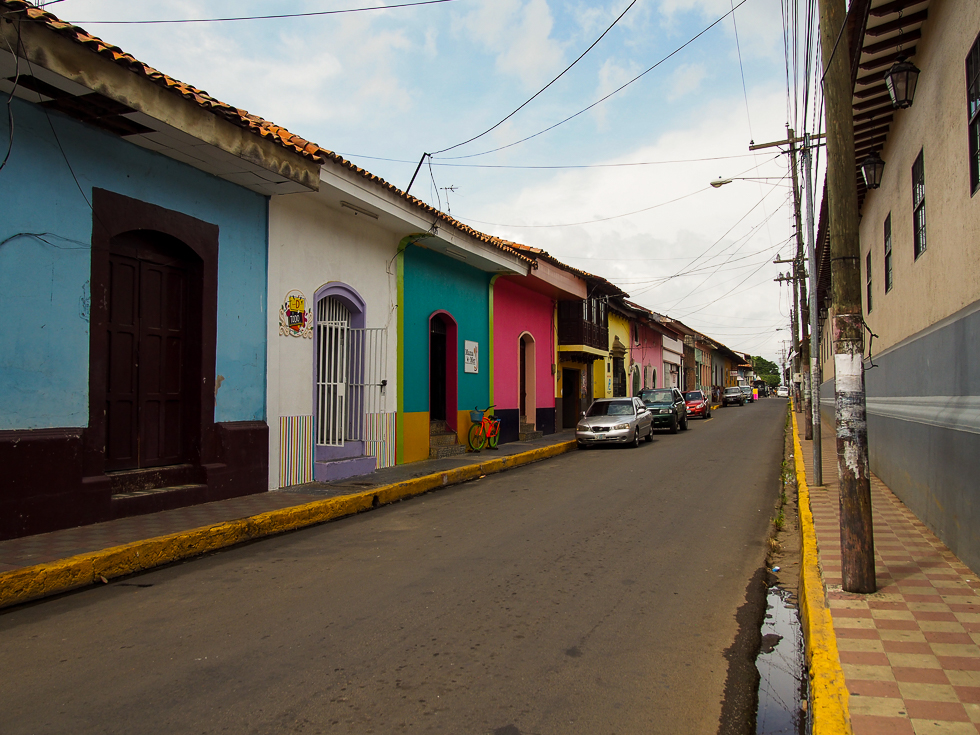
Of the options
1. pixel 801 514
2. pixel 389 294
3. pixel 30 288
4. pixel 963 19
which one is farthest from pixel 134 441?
pixel 963 19

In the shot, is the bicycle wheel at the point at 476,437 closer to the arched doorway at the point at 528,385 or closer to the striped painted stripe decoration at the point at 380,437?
the striped painted stripe decoration at the point at 380,437

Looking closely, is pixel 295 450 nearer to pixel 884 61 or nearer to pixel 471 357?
pixel 471 357

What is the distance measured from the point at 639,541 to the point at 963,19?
5498 mm

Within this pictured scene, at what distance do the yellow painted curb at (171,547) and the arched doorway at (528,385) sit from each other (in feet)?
36.1

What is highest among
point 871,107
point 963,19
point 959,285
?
point 871,107

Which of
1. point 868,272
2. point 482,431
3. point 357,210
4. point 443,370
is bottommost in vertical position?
point 482,431

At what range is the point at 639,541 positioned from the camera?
6.99 metres

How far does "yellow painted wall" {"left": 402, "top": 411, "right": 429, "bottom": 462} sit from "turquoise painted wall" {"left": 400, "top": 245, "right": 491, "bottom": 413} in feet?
0.55

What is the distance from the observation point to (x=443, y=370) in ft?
53.4

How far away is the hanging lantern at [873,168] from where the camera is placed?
9.73 meters

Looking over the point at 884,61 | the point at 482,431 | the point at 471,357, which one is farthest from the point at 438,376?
the point at 884,61

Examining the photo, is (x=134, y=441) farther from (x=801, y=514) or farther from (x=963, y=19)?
(x=963, y=19)

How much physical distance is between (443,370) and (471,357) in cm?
81

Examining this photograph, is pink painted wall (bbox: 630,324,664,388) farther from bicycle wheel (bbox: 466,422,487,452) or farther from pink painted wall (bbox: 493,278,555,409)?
bicycle wheel (bbox: 466,422,487,452)
